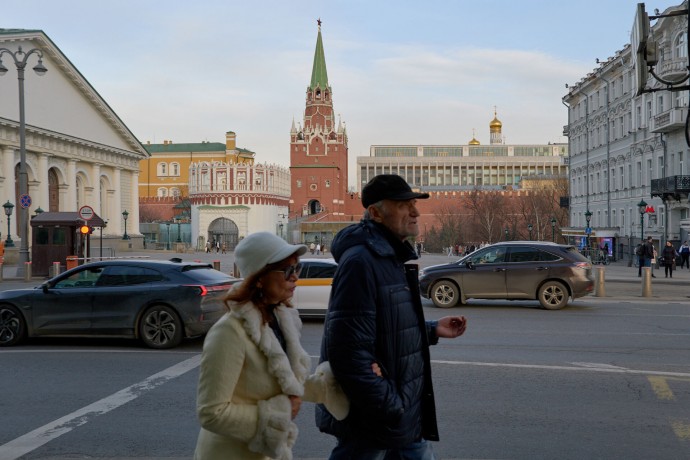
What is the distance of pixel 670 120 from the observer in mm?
39188

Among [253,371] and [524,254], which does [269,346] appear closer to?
[253,371]

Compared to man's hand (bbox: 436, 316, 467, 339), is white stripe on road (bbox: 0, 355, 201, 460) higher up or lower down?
lower down

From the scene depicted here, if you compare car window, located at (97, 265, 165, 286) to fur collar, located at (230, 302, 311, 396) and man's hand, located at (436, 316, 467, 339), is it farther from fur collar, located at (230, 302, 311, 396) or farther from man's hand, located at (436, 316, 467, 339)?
fur collar, located at (230, 302, 311, 396)

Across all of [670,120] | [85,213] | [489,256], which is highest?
[670,120]

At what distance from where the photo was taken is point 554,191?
8594 cm

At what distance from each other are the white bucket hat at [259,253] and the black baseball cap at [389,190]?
2.27 feet

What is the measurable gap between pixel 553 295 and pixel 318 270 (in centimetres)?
603

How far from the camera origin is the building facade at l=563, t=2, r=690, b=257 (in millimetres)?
38938

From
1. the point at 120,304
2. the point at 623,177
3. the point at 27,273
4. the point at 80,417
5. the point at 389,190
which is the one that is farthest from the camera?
the point at 623,177

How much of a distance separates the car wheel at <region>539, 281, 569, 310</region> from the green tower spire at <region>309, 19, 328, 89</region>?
98066 millimetres

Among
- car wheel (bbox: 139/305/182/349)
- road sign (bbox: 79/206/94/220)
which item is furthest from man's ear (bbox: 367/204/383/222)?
road sign (bbox: 79/206/94/220)

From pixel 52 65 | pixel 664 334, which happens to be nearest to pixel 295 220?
pixel 52 65

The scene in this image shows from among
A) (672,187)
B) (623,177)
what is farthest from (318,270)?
(623,177)

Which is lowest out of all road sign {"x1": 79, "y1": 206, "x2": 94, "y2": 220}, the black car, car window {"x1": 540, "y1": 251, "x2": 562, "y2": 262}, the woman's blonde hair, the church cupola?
the black car
